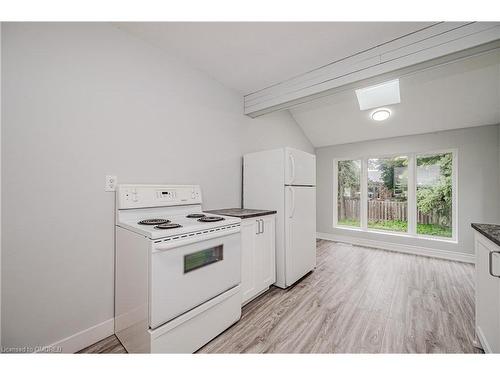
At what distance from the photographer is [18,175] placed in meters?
1.31

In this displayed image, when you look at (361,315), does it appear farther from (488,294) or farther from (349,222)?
(349,222)

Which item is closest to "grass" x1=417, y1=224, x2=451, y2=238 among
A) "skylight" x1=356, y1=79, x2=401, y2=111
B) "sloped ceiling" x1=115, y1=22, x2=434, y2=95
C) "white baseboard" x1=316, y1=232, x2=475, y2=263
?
"white baseboard" x1=316, y1=232, x2=475, y2=263

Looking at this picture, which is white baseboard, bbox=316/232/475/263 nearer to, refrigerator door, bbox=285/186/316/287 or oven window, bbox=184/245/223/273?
refrigerator door, bbox=285/186/316/287

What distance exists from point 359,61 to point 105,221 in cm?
267

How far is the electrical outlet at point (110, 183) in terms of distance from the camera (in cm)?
167

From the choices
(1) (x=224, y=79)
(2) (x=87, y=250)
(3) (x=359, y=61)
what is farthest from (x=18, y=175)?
(3) (x=359, y=61)

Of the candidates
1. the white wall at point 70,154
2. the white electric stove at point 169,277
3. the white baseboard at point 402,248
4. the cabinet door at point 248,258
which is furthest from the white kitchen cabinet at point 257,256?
the white baseboard at point 402,248

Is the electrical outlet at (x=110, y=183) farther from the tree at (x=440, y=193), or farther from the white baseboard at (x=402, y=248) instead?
the tree at (x=440, y=193)

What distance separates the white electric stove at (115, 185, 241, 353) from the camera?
4.23ft

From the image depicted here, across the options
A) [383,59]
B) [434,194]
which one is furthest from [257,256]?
[434,194]

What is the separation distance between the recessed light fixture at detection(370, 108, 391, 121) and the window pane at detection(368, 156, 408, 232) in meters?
1.03

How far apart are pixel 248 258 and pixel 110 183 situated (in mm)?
1374

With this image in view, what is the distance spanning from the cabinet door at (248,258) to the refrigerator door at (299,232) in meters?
0.48

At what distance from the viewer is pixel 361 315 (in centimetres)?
195
